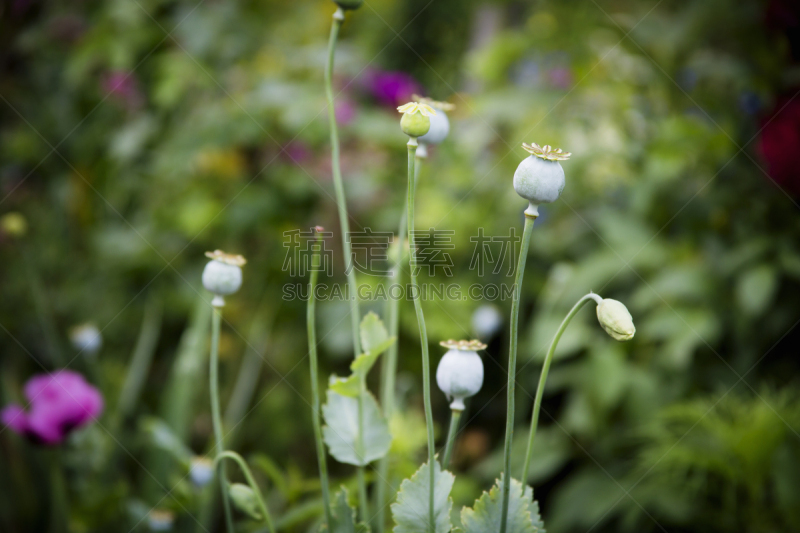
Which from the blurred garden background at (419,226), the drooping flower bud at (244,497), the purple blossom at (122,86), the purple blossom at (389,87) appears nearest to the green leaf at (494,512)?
the drooping flower bud at (244,497)

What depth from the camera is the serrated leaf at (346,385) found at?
318 millimetres

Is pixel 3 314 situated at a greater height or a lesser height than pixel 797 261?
lesser

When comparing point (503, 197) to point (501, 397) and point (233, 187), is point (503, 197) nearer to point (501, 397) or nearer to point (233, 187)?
point (501, 397)

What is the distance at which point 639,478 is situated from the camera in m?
0.83

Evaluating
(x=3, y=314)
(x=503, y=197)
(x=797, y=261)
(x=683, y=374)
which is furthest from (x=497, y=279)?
(x=3, y=314)

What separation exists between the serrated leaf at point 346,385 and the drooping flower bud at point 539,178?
144 mm

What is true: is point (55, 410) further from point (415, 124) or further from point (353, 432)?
point (415, 124)

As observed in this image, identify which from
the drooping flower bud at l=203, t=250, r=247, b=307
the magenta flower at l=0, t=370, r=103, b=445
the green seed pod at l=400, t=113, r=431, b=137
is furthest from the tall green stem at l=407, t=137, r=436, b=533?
Answer: the magenta flower at l=0, t=370, r=103, b=445

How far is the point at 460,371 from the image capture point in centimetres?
29

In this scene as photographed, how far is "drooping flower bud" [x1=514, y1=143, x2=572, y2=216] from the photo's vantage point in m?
0.26

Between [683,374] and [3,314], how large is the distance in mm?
1294

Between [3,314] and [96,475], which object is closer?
[96,475]

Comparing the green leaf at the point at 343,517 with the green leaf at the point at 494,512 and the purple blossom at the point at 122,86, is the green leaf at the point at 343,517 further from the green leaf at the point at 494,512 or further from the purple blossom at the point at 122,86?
the purple blossom at the point at 122,86

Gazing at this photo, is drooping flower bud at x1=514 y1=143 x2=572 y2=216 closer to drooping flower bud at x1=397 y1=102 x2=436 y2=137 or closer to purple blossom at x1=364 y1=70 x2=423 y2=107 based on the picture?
drooping flower bud at x1=397 y1=102 x2=436 y2=137
